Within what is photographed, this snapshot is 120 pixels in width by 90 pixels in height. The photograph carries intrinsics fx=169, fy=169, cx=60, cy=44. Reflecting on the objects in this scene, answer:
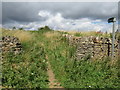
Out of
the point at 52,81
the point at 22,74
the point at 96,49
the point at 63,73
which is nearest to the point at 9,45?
the point at 22,74

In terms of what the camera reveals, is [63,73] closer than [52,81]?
No

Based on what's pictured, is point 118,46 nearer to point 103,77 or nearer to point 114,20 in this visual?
point 114,20

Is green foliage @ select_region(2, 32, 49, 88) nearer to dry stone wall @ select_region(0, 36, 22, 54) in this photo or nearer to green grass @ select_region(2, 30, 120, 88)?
green grass @ select_region(2, 30, 120, 88)

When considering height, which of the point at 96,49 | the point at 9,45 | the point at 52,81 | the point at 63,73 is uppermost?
the point at 9,45

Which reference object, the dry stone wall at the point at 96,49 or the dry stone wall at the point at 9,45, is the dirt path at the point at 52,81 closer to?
the dry stone wall at the point at 96,49

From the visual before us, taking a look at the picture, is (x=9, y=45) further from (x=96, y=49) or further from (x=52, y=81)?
(x=96, y=49)

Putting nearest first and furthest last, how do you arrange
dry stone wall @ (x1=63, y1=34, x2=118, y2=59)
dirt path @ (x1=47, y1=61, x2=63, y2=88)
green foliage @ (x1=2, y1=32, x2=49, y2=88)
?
1. green foliage @ (x1=2, y1=32, x2=49, y2=88)
2. dirt path @ (x1=47, y1=61, x2=63, y2=88)
3. dry stone wall @ (x1=63, y1=34, x2=118, y2=59)

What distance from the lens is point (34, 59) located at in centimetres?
802

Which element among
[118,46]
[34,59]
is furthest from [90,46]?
[34,59]

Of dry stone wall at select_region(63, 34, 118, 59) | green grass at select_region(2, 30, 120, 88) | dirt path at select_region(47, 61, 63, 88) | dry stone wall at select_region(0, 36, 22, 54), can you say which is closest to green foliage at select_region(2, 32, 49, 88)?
green grass at select_region(2, 30, 120, 88)

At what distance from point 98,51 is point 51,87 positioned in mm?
4137

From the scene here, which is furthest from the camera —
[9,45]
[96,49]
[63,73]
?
[96,49]

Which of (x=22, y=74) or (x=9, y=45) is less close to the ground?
(x=9, y=45)

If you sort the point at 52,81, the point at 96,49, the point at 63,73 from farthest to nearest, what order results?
1. the point at 96,49
2. the point at 63,73
3. the point at 52,81
